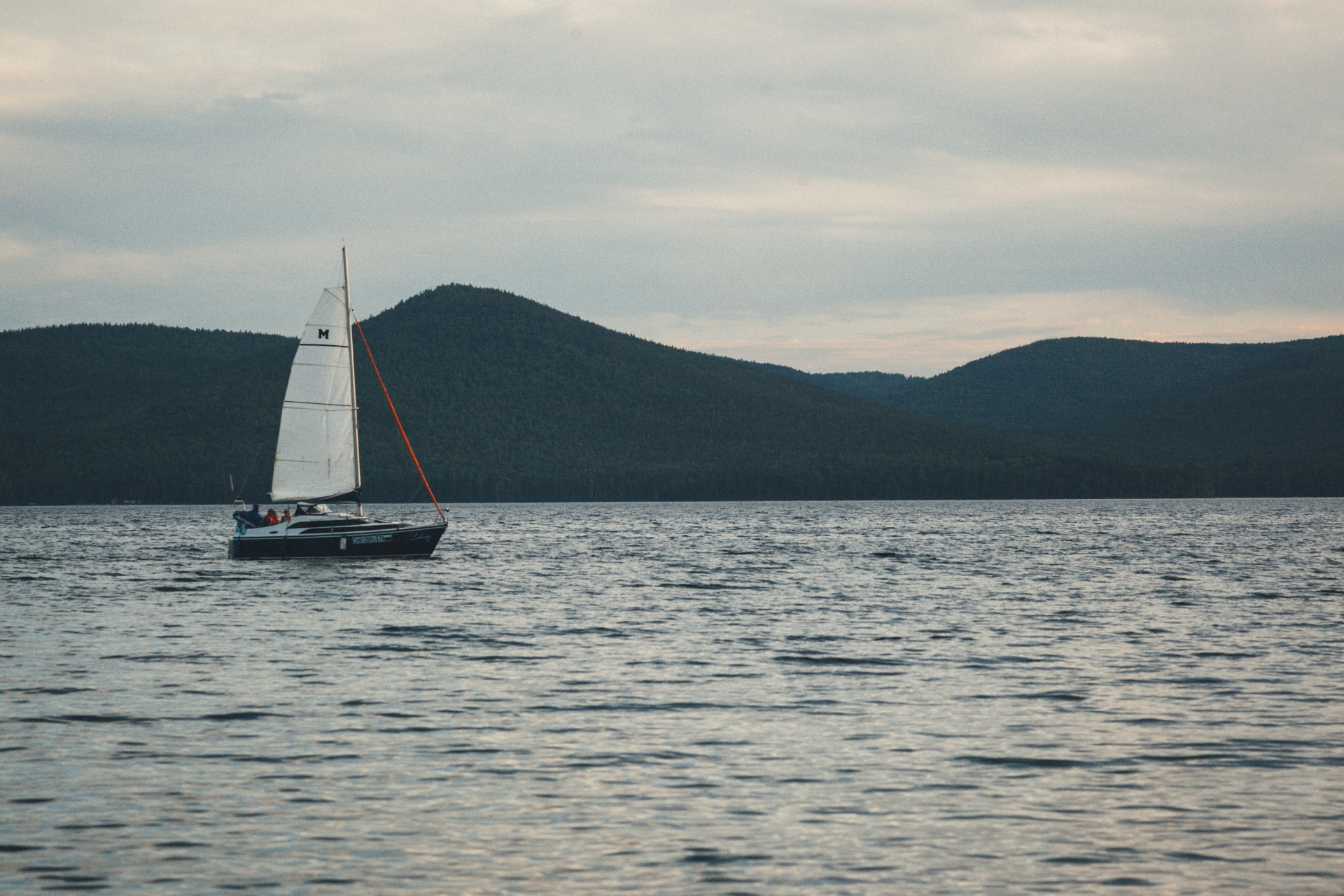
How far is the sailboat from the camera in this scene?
64938 mm

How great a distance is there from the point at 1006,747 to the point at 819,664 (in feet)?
35.0

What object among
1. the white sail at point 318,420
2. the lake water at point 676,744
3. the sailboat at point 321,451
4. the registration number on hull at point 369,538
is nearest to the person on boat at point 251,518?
the sailboat at point 321,451

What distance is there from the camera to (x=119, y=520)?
172125 mm

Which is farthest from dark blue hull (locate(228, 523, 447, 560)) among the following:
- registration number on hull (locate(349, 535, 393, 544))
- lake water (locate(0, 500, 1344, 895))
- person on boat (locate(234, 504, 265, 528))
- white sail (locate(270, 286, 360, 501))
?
lake water (locate(0, 500, 1344, 895))

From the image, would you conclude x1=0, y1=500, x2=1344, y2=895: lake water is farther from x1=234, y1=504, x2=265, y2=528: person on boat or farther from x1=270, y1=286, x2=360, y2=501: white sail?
x1=234, y1=504, x2=265, y2=528: person on boat

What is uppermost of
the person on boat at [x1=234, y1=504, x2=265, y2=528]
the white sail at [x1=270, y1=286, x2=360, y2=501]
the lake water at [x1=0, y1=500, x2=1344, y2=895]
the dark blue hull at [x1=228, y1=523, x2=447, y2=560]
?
the white sail at [x1=270, y1=286, x2=360, y2=501]

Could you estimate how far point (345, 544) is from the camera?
66188 mm

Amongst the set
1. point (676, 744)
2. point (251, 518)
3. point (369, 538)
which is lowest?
point (676, 744)

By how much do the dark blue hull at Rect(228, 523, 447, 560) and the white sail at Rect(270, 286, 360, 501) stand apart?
220cm

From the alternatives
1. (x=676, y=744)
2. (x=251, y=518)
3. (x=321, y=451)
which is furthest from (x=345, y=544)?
(x=676, y=744)

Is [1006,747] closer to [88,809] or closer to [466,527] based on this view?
[88,809]

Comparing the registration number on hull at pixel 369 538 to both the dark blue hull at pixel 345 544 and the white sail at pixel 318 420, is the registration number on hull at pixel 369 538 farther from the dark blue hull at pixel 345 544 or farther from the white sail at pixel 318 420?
the white sail at pixel 318 420

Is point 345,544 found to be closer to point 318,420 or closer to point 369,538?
point 369,538

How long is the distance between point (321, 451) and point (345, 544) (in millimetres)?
4807
